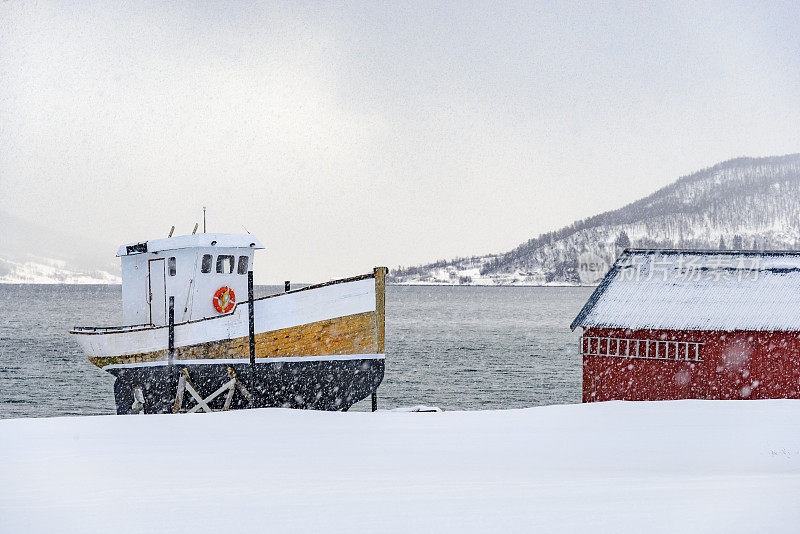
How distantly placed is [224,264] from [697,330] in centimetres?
1247

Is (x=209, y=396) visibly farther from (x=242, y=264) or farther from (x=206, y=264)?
(x=242, y=264)

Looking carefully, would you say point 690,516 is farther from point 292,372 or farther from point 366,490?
point 292,372

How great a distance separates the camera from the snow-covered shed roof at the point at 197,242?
20.0m

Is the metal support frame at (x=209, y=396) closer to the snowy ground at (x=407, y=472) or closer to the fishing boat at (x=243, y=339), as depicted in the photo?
the fishing boat at (x=243, y=339)

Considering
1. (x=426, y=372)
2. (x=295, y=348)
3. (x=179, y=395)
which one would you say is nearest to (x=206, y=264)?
(x=179, y=395)

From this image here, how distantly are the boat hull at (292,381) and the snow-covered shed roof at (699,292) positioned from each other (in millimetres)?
5668

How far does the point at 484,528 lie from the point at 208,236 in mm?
16174

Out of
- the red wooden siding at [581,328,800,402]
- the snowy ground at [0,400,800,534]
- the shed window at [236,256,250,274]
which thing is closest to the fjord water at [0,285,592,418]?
the shed window at [236,256,250,274]

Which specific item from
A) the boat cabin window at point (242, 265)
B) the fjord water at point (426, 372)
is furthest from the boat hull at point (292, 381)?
the fjord water at point (426, 372)

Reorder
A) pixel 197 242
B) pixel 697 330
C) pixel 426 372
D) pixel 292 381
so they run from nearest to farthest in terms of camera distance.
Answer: pixel 697 330 → pixel 292 381 → pixel 197 242 → pixel 426 372

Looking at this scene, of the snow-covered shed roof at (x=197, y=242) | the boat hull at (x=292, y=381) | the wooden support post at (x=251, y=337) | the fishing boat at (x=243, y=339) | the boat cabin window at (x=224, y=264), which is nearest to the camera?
the wooden support post at (x=251, y=337)

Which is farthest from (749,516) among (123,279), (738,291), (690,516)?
(123,279)

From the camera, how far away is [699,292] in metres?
19.2

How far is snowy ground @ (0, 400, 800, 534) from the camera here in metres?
5.54
